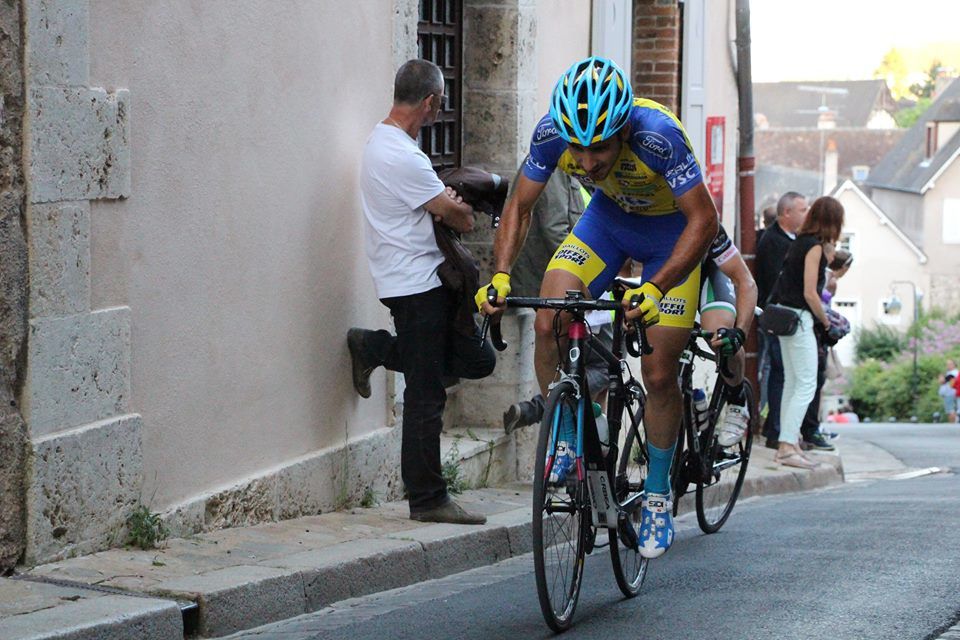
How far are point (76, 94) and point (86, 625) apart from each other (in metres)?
1.93

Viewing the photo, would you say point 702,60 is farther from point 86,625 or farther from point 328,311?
point 86,625

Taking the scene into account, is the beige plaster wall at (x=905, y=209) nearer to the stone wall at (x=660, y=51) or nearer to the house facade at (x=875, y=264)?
the house facade at (x=875, y=264)

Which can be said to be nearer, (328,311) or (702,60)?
(328,311)

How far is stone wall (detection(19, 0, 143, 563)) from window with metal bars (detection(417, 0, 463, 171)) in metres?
3.64

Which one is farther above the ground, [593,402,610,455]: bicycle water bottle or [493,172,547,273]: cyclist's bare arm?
[493,172,547,273]: cyclist's bare arm

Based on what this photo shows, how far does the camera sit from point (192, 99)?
6.32 metres

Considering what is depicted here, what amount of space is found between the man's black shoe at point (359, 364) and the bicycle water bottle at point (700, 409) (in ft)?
5.20

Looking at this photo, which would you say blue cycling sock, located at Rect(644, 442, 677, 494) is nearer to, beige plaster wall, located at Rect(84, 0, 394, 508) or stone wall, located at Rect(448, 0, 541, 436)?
beige plaster wall, located at Rect(84, 0, 394, 508)

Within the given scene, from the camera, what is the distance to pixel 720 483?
8250mm

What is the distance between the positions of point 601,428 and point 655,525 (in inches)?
23.4

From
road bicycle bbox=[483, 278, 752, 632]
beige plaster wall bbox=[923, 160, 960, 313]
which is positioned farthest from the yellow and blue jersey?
beige plaster wall bbox=[923, 160, 960, 313]

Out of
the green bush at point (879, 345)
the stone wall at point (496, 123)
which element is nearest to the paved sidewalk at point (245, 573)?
the stone wall at point (496, 123)

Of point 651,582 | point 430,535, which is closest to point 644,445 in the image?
point 651,582

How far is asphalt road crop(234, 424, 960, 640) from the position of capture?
18.0 ft
